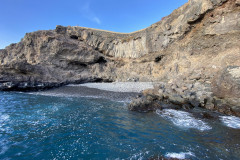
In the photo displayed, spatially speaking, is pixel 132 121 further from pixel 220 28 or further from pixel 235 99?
pixel 220 28

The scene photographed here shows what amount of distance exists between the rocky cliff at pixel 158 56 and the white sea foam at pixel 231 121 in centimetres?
118

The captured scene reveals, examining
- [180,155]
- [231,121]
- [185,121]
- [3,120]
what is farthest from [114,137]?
[231,121]

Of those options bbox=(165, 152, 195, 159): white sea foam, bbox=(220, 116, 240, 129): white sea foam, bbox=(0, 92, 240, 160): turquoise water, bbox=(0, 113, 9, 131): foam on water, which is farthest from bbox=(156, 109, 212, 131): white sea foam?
bbox=(0, 113, 9, 131): foam on water

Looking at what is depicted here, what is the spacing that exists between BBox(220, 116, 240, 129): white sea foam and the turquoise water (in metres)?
0.06

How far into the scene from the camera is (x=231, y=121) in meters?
7.61

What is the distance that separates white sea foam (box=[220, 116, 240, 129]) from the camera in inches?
275

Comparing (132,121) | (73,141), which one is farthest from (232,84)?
(73,141)

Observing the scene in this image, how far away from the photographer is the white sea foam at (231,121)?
700cm

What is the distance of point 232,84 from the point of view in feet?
31.1

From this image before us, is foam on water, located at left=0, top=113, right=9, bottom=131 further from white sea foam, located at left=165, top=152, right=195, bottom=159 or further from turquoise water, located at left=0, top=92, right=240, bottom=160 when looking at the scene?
white sea foam, located at left=165, top=152, right=195, bottom=159

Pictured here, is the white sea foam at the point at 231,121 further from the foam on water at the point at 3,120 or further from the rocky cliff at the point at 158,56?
the foam on water at the point at 3,120

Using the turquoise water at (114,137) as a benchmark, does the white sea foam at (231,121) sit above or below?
above

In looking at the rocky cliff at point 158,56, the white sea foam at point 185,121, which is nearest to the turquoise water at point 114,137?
the white sea foam at point 185,121

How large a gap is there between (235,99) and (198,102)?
7.38 ft
